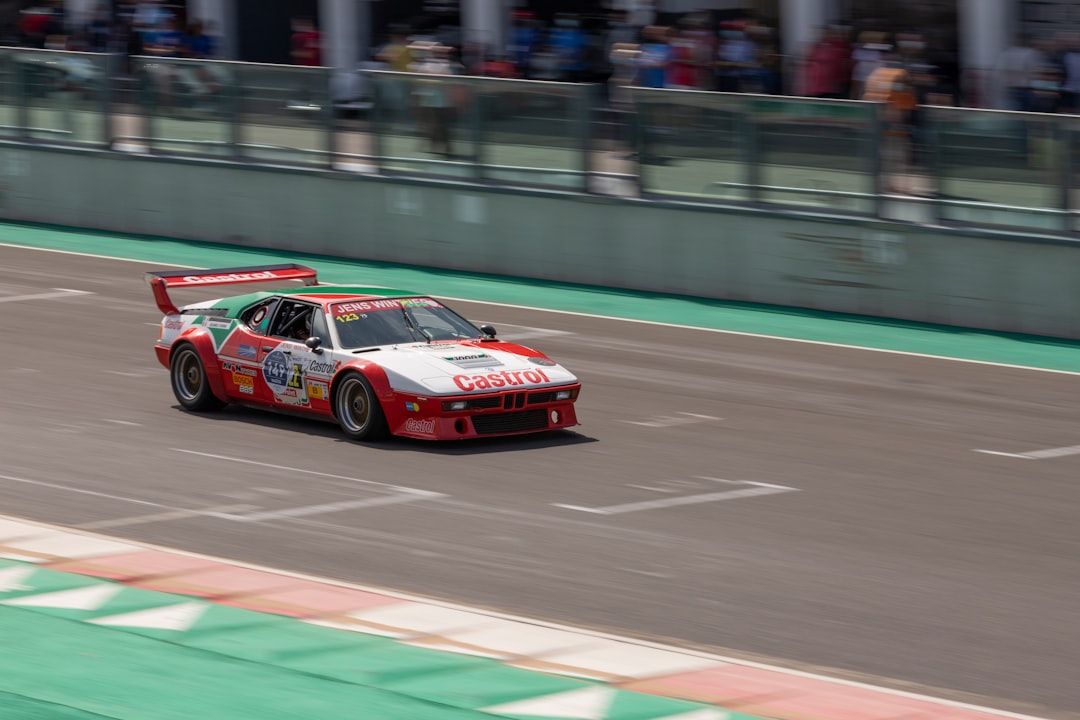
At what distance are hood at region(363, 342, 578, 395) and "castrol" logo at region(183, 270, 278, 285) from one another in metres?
2.19

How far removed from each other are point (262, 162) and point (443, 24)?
32.2 feet

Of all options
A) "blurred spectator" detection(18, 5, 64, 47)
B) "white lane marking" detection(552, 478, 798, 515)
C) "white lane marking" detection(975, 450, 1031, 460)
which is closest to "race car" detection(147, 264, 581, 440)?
"white lane marking" detection(552, 478, 798, 515)

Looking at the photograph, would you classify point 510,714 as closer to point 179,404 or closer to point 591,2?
point 179,404

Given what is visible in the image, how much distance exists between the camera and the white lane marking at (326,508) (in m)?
11.5

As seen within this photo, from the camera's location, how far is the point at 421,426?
13250 mm

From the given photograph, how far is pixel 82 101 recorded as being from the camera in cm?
2678

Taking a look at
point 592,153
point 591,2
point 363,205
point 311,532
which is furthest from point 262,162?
point 311,532

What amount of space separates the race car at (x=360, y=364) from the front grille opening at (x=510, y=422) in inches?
0.4

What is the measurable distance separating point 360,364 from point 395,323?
0.80m

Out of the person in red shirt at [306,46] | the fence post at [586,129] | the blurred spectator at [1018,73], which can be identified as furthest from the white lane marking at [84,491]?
the person in red shirt at [306,46]

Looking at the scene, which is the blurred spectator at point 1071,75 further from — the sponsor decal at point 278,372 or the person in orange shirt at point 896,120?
the sponsor decal at point 278,372

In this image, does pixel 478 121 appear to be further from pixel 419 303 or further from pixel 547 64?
pixel 419 303

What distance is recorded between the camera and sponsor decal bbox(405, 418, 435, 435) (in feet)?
43.3

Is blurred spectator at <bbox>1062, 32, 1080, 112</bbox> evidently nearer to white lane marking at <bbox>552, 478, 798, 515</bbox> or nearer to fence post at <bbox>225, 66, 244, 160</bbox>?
white lane marking at <bbox>552, 478, 798, 515</bbox>
